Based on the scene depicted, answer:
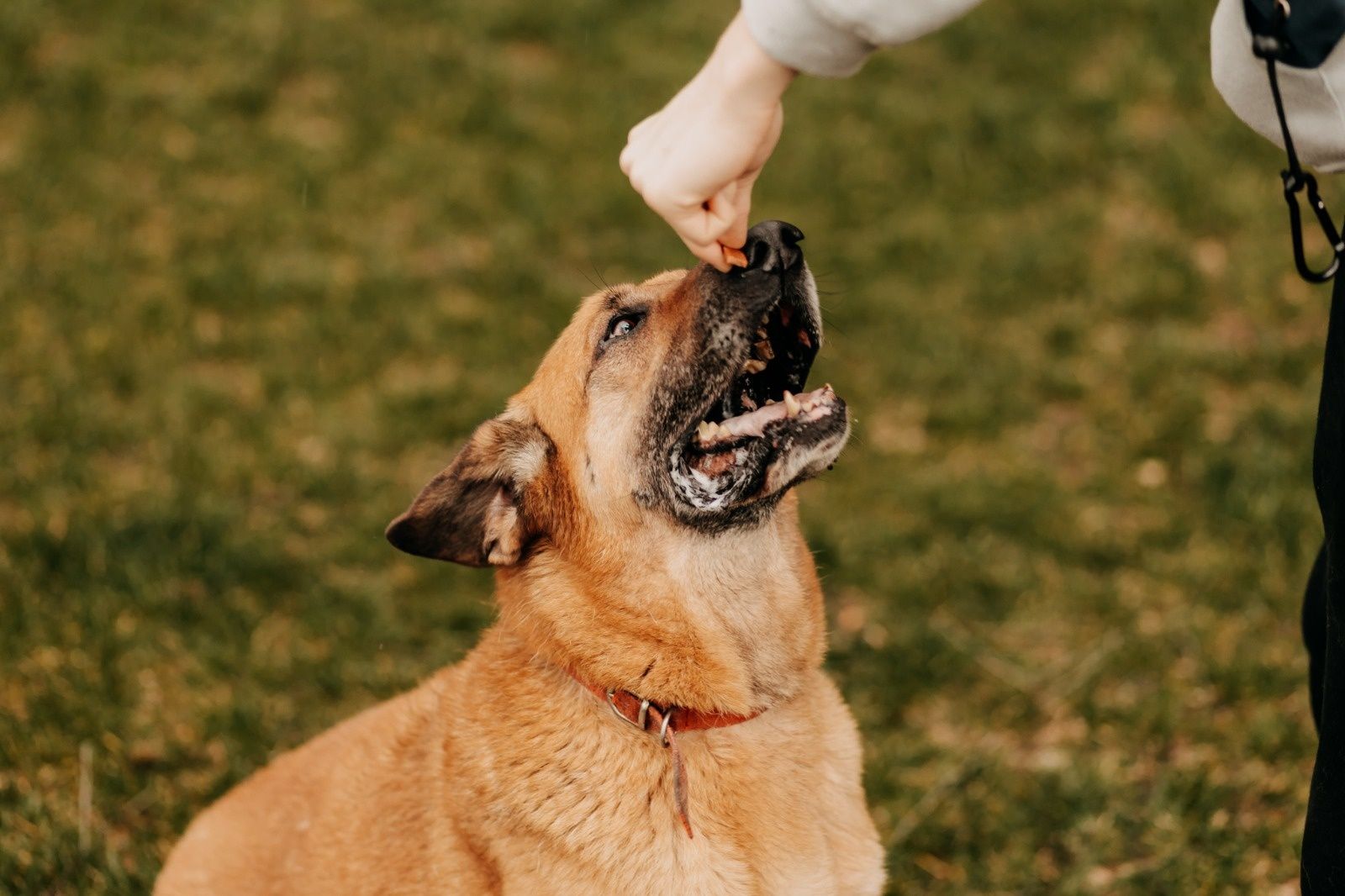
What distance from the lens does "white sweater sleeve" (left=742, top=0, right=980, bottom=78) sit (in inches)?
86.3

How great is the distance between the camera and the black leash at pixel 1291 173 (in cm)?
218

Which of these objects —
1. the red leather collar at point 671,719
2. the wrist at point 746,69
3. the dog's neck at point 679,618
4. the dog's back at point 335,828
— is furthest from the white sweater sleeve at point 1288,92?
the dog's back at point 335,828

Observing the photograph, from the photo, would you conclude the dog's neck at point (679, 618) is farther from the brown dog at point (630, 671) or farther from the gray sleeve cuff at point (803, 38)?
the gray sleeve cuff at point (803, 38)

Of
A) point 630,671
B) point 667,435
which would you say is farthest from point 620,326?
point 630,671

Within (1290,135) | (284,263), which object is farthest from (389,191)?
(1290,135)

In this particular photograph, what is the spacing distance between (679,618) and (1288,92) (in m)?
1.84

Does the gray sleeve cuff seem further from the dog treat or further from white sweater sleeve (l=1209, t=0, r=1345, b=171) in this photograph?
the dog treat

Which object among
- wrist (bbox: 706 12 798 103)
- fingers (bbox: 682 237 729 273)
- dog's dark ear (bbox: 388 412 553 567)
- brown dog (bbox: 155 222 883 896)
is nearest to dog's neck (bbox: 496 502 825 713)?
brown dog (bbox: 155 222 883 896)

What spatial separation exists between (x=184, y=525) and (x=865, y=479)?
10.2 ft

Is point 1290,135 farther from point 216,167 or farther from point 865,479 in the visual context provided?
point 216,167

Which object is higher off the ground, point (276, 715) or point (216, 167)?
point (216, 167)

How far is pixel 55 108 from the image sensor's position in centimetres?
811

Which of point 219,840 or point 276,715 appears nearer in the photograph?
point 219,840

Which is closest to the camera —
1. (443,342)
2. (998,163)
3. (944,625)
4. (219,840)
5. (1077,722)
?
(219,840)
